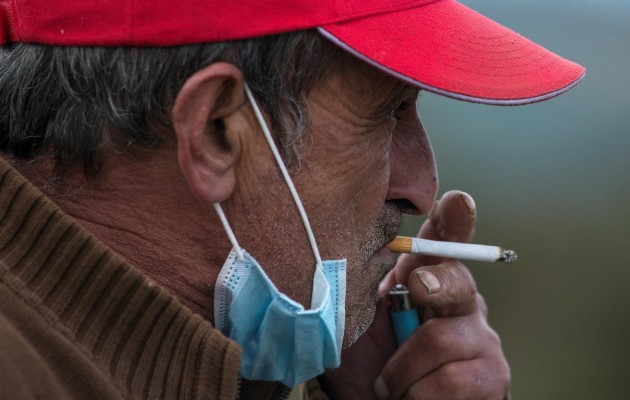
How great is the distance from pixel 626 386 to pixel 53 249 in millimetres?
4066

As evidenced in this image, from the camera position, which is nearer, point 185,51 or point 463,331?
point 185,51

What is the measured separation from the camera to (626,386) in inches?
189

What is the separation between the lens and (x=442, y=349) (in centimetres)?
231

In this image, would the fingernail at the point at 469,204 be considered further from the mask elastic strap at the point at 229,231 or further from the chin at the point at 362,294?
the mask elastic strap at the point at 229,231

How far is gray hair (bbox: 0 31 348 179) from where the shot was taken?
1.60 m

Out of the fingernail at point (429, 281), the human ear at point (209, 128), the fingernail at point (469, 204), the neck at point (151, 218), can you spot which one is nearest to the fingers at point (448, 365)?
the fingernail at point (429, 281)

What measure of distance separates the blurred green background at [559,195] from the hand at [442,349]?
2.52m

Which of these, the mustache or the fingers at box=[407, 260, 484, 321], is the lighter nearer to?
the fingers at box=[407, 260, 484, 321]

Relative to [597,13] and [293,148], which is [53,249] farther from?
[597,13]

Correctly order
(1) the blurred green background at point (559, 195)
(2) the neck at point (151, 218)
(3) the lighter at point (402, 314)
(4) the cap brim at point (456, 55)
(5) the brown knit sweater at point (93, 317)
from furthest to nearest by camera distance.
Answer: (1) the blurred green background at point (559, 195) < (3) the lighter at point (402, 314) < (2) the neck at point (151, 218) < (4) the cap brim at point (456, 55) < (5) the brown knit sweater at point (93, 317)

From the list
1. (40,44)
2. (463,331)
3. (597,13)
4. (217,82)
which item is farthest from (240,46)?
(597,13)

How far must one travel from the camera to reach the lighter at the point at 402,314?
2434 millimetres

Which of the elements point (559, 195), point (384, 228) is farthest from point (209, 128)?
point (559, 195)

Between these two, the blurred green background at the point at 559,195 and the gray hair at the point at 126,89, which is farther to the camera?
the blurred green background at the point at 559,195
